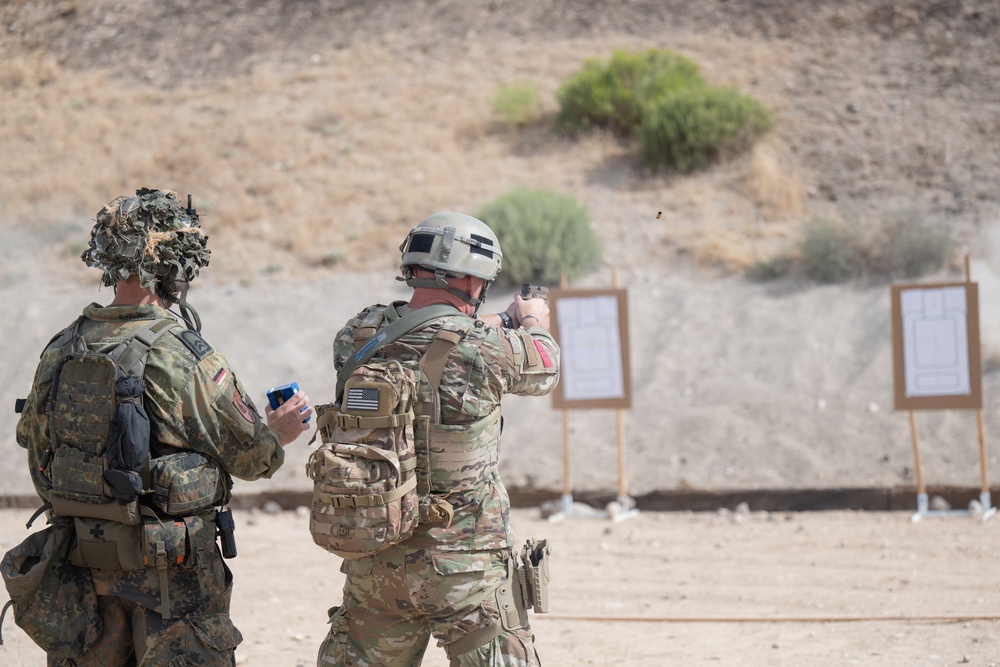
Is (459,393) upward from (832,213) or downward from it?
downward

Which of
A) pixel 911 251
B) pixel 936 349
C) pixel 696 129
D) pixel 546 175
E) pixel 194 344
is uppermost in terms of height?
pixel 696 129

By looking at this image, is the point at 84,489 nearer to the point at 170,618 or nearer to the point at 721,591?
the point at 170,618

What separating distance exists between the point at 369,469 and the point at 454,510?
0.35 metres

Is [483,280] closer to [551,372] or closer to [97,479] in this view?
[551,372]

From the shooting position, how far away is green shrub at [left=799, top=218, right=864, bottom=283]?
1270 centimetres

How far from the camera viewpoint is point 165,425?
133 inches

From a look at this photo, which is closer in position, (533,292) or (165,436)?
(165,436)

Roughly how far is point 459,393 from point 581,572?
4260mm

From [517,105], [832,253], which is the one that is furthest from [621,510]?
[517,105]

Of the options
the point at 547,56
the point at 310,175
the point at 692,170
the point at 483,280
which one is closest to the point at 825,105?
the point at 692,170

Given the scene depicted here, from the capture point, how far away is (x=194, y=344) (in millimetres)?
3434

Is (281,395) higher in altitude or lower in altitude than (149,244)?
lower

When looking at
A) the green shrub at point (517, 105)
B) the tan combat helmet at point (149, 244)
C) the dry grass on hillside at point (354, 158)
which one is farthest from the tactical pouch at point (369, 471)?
the green shrub at point (517, 105)

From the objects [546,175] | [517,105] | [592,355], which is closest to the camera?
[592,355]
